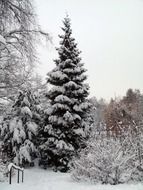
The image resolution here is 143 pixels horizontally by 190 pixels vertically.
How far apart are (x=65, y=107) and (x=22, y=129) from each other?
3.13 m

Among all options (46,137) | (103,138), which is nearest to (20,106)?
(46,137)

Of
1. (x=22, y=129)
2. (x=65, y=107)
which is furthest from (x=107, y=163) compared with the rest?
(x=22, y=129)

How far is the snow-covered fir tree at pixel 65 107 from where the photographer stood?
2006 centimetres

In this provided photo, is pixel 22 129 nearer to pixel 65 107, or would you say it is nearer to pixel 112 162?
pixel 65 107

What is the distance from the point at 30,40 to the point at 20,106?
10.8 m

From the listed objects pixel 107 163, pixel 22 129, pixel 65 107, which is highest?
pixel 65 107

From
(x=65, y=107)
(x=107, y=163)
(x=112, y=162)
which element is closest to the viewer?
(x=112, y=162)

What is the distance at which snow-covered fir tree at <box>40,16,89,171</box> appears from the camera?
20.1m

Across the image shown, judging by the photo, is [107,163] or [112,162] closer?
[112,162]

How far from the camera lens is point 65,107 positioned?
20469mm

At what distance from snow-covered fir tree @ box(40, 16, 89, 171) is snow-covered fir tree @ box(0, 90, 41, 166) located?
2.79ft

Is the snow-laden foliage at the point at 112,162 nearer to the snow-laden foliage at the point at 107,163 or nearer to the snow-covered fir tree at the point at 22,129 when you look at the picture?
the snow-laden foliage at the point at 107,163

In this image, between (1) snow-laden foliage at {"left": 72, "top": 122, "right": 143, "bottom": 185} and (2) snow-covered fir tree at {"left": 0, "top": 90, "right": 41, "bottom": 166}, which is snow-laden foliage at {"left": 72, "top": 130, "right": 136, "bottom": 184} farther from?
(2) snow-covered fir tree at {"left": 0, "top": 90, "right": 41, "bottom": 166}

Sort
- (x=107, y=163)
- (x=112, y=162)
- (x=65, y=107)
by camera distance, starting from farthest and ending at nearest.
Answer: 1. (x=65, y=107)
2. (x=107, y=163)
3. (x=112, y=162)
